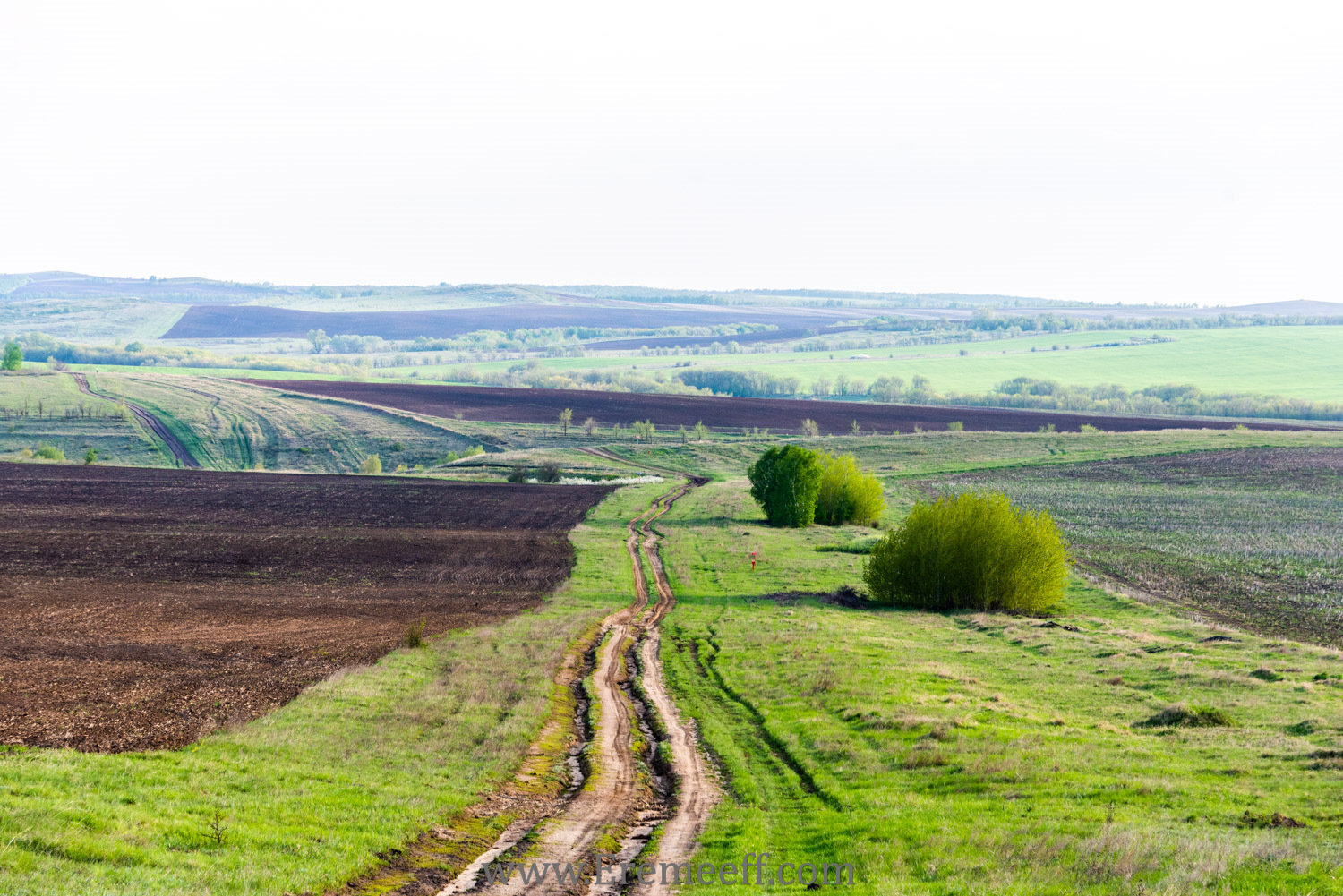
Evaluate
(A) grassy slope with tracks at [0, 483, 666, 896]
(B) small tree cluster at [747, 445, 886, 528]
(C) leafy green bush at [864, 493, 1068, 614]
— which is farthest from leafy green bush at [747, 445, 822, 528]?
(A) grassy slope with tracks at [0, 483, 666, 896]

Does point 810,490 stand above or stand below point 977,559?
below

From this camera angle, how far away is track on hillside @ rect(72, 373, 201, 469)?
126 m

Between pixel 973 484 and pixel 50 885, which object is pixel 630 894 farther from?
pixel 973 484

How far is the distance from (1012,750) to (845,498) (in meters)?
58.3

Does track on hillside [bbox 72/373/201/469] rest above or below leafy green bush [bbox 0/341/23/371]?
below

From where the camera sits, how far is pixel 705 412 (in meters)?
169

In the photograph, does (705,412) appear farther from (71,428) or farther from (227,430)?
(71,428)

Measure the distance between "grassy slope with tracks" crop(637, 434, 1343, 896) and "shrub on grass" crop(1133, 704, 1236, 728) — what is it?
1.69ft

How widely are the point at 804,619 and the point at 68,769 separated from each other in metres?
29.1

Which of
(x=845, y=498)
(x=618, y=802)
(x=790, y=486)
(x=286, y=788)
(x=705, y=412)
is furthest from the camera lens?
(x=705, y=412)

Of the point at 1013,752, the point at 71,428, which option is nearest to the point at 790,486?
the point at 1013,752

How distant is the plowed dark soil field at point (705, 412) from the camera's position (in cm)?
16038

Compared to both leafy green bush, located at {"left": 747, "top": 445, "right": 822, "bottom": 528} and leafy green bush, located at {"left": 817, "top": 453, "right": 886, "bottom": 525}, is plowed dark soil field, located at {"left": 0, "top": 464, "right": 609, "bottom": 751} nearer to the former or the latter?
leafy green bush, located at {"left": 747, "top": 445, "right": 822, "bottom": 528}

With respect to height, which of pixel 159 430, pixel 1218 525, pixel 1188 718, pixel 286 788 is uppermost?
pixel 286 788
